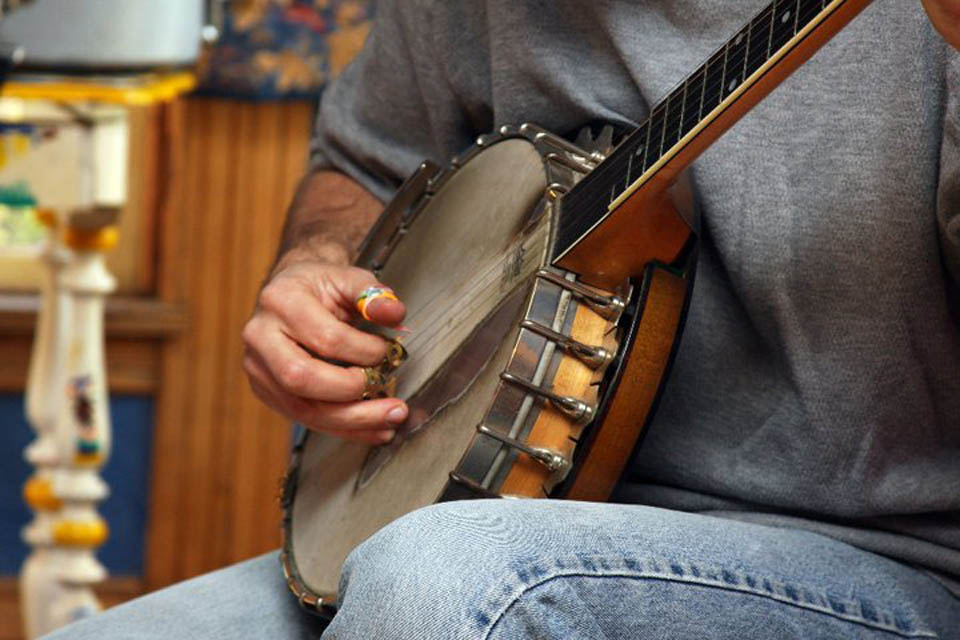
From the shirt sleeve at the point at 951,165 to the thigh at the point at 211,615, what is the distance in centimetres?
46

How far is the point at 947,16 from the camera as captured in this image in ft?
2.27

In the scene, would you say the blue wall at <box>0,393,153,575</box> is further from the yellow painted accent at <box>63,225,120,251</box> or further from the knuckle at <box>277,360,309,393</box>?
the knuckle at <box>277,360,309,393</box>

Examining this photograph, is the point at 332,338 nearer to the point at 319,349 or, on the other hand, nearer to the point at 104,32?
the point at 319,349

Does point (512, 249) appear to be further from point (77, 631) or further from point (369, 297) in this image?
point (77, 631)

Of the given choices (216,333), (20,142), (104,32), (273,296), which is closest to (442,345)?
(273,296)

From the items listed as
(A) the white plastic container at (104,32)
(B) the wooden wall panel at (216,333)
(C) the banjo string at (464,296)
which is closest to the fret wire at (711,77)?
(C) the banjo string at (464,296)

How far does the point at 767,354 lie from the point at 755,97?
0.70ft

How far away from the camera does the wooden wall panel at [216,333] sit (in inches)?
92.4

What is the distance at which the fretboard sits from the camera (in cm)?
73

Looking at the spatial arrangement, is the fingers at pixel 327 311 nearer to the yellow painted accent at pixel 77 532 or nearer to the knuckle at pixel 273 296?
the knuckle at pixel 273 296

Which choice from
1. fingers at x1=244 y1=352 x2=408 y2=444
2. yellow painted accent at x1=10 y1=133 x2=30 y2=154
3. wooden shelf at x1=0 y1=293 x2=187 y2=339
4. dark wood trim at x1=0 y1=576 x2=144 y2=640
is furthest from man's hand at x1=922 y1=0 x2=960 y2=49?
dark wood trim at x1=0 y1=576 x2=144 y2=640

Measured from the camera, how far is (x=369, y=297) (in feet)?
3.41

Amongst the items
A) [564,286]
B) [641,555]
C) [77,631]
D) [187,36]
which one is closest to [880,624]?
[641,555]

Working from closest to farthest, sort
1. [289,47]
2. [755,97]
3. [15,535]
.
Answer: [755,97] < [289,47] < [15,535]
